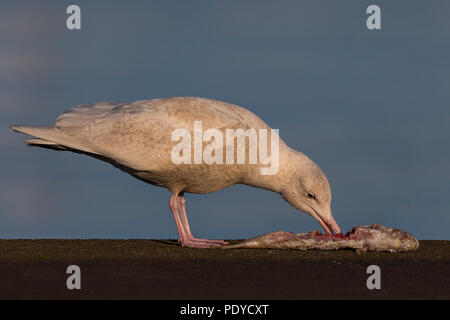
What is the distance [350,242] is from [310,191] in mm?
1208

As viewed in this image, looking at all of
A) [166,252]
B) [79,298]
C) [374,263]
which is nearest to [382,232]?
[374,263]

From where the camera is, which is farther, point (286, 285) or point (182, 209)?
point (182, 209)

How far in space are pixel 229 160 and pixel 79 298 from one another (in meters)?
5.40

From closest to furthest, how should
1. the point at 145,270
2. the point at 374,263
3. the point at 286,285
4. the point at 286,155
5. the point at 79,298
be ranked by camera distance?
the point at 79,298
the point at 286,285
the point at 145,270
the point at 374,263
the point at 286,155

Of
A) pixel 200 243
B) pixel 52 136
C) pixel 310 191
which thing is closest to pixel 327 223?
pixel 310 191

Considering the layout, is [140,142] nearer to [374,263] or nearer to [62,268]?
[62,268]

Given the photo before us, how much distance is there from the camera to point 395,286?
8.93m

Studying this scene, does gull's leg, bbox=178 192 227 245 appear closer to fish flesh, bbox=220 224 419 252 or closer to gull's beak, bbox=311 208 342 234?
fish flesh, bbox=220 224 419 252

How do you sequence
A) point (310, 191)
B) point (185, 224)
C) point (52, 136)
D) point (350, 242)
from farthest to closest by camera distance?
1. point (185, 224)
2. point (310, 191)
3. point (52, 136)
4. point (350, 242)

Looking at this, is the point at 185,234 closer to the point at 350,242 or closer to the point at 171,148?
the point at 171,148

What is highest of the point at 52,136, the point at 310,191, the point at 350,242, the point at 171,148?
the point at 52,136

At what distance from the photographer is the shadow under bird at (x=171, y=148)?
12.7m

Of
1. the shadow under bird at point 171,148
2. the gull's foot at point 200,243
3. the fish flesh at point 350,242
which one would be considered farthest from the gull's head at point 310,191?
the gull's foot at point 200,243

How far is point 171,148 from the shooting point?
41.2 feet
